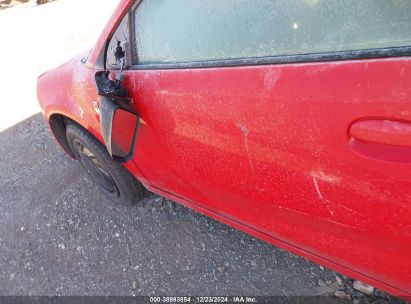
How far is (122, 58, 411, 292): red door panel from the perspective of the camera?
3.46ft

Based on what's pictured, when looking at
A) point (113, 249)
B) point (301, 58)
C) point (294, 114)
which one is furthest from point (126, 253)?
point (301, 58)

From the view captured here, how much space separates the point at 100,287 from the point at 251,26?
181 cm

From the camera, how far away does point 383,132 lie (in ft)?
3.37

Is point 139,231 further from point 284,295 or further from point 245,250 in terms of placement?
point 284,295

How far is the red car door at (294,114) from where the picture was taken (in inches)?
41.2

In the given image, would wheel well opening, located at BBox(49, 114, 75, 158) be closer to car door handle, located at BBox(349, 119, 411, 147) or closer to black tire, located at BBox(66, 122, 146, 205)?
black tire, located at BBox(66, 122, 146, 205)

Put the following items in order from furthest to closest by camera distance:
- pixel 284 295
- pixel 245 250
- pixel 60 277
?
pixel 60 277 < pixel 245 250 < pixel 284 295

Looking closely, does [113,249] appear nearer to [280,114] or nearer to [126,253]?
[126,253]

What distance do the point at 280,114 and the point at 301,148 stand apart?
0.14 m

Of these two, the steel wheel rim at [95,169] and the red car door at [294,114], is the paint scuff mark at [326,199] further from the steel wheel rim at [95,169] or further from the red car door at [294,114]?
the steel wheel rim at [95,169]

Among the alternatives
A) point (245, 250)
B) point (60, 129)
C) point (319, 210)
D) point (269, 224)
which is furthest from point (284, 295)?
point (60, 129)

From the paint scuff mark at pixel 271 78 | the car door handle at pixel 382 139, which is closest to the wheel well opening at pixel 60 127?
the paint scuff mark at pixel 271 78

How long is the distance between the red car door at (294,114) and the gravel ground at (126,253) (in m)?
0.49

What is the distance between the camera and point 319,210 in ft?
4.28
